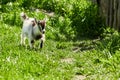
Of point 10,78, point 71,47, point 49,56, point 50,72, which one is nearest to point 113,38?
point 71,47

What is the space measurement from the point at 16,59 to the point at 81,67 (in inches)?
81.8

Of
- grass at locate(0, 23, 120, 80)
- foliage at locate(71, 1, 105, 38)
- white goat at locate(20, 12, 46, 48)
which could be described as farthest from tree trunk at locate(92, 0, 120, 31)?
white goat at locate(20, 12, 46, 48)

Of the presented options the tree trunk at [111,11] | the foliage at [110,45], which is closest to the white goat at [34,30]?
the foliage at [110,45]

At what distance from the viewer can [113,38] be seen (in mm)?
14000

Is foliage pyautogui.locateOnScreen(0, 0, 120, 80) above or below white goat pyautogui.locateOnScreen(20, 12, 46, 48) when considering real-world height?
below

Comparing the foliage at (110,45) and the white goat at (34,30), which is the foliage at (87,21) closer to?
the foliage at (110,45)

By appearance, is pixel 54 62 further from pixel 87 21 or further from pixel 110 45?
pixel 87 21

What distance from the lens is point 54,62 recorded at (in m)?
11.5

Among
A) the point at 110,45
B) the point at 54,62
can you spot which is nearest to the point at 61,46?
the point at 110,45

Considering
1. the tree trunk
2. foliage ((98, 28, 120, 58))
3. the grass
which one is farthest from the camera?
the tree trunk

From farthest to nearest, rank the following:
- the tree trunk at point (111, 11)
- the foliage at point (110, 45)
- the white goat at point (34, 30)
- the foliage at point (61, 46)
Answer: the tree trunk at point (111, 11) → the white goat at point (34, 30) → the foliage at point (110, 45) → the foliage at point (61, 46)

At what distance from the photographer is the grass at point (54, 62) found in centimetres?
973

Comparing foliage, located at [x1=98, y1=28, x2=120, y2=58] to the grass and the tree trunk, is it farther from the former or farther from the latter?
the tree trunk

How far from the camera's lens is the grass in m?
9.73
